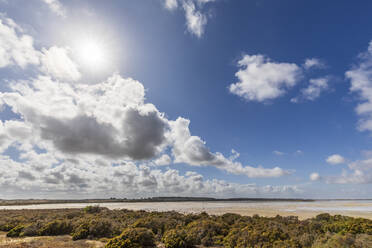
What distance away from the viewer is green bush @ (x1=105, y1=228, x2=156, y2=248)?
12.7 meters

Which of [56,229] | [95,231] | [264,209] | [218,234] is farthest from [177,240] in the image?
[264,209]

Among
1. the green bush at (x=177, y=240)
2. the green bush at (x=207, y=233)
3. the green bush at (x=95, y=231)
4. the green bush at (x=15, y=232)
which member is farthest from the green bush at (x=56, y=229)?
the green bush at (x=207, y=233)

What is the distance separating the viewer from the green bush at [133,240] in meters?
12.7

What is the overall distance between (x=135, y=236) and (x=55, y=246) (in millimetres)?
6329

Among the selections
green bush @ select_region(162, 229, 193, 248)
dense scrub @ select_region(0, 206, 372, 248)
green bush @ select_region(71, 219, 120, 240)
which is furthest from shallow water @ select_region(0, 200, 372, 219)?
green bush @ select_region(71, 219, 120, 240)

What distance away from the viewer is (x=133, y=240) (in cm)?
1323

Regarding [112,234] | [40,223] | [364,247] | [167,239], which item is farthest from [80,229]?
[364,247]

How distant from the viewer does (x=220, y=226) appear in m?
18.0

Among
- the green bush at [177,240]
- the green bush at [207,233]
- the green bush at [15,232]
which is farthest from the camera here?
the green bush at [15,232]

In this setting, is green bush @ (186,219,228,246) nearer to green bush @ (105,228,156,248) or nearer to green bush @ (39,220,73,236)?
green bush @ (105,228,156,248)

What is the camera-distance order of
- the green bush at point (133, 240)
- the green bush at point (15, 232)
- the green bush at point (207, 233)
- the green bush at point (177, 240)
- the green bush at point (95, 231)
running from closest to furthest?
the green bush at point (133, 240) < the green bush at point (177, 240) < the green bush at point (207, 233) < the green bush at point (95, 231) < the green bush at point (15, 232)

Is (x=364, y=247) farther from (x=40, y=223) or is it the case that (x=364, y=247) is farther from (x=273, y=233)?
(x=40, y=223)

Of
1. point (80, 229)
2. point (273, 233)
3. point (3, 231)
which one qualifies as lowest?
point (3, 231)

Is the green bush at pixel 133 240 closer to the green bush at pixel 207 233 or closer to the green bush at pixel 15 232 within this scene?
the green bush at pixel 207 233
